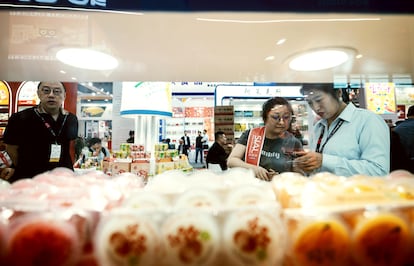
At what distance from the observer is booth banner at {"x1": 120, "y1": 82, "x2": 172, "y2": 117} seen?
1747 mm

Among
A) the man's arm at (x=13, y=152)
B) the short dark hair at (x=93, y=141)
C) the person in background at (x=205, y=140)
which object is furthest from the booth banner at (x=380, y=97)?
the man's arm at (x=13, y=152)

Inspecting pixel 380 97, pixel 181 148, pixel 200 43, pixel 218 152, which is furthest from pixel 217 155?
pixel 380 97

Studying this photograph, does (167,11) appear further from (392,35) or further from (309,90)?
(392,35)

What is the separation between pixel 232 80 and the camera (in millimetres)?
1778

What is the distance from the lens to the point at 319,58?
1714 millimetres

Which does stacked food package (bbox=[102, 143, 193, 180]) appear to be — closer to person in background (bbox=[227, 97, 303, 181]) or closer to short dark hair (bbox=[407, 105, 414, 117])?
person in background (bbox=[227, 97, 303, 181])

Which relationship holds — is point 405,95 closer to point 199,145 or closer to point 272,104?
point 272,104

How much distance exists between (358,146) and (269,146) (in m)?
0.58

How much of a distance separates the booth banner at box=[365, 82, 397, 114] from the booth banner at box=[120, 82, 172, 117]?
127 centimetres

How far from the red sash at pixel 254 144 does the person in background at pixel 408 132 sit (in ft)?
2.76

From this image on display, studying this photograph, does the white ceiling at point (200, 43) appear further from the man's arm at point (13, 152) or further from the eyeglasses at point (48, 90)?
the man's arm at point (13, 152)

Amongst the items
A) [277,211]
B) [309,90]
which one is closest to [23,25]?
[277,211]

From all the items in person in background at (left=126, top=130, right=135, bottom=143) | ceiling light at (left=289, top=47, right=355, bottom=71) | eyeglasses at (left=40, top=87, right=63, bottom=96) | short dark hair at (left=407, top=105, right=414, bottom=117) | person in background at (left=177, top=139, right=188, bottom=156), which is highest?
ceiling light at (left=289, top=47, right=355, bottom=71)

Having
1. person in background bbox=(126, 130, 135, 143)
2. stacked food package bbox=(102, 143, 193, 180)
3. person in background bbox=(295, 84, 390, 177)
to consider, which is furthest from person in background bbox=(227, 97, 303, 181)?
person in background bbox=(126, 130, 135, 143)
